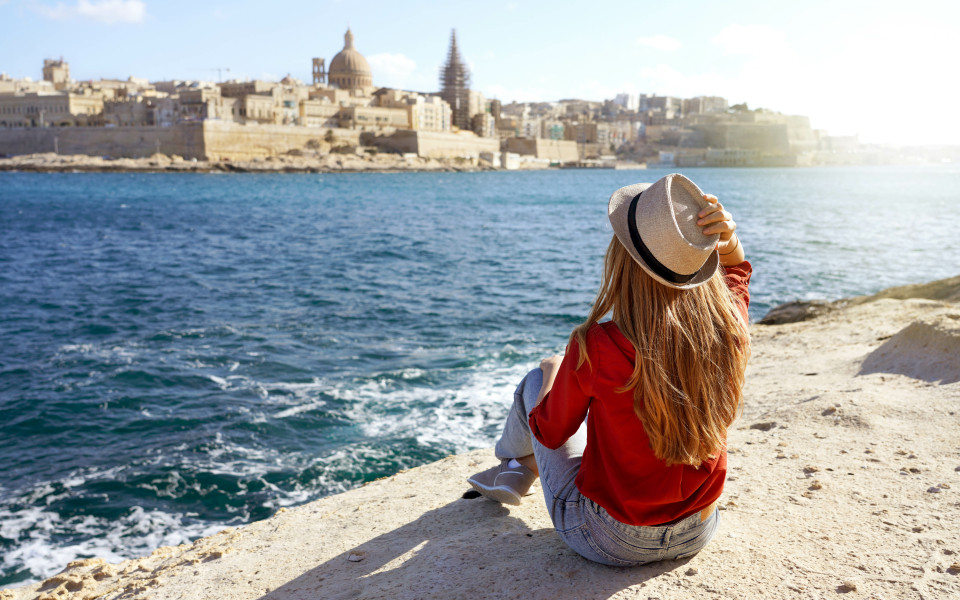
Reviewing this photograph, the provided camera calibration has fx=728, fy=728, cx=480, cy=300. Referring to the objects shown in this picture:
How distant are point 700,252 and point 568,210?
87.8 ft

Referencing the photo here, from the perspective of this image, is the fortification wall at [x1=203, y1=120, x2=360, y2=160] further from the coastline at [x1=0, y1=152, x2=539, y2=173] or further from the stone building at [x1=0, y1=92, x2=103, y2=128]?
the stone building at [x1=0, y1=92, x2=103, y2=128]

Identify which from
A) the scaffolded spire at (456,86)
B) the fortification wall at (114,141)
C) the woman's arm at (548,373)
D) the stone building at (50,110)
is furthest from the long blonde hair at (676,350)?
the scaffolded spire at (456,86)

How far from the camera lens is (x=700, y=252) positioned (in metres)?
1.49

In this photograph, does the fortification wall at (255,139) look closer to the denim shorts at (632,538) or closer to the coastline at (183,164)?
the coastline at (183,164)

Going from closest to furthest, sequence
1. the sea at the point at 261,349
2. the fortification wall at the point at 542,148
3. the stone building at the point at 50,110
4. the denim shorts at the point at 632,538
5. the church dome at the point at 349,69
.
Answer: the denim shorts at the point at 632,538 < the sea at the point at 261,349 < the stone building at the point at 50,110 < the fortification wall at the point at 542,148 < the church dome at the point at 349,69

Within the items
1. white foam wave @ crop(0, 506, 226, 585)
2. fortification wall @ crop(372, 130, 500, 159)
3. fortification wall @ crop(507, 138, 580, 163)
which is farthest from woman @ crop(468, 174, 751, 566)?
fortification wall @ crop(507, 138, 580, 163)

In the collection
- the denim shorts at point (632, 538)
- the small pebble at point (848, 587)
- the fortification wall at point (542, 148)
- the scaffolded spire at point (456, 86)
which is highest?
the scaffolded spire at point (456, 86)

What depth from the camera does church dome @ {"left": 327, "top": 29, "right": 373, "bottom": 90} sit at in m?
90.8

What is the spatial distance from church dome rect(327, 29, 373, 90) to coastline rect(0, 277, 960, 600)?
305 ft

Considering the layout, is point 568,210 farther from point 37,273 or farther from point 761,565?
point 761,565

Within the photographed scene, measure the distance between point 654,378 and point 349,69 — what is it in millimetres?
94980

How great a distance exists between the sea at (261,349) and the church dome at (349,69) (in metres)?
75.2

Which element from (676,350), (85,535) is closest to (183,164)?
(85,535)

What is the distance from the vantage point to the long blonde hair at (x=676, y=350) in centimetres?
154
